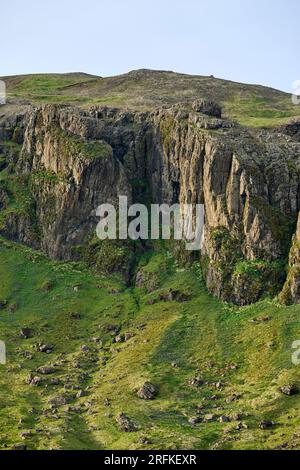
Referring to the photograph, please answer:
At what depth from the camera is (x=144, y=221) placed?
15975cm

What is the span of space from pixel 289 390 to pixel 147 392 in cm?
2382

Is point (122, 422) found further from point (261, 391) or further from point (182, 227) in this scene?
point (182, 227)

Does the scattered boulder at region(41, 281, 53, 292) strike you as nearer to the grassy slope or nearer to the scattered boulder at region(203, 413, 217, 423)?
the grassy slope

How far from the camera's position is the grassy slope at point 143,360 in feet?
295

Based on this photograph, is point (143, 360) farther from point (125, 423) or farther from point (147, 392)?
point (125, 423)

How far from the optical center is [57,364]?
117688 mm

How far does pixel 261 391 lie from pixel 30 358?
48.1m

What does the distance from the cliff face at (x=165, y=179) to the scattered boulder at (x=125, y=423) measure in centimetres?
4299

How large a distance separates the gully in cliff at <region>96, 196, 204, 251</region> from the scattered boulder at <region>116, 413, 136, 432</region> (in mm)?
60462

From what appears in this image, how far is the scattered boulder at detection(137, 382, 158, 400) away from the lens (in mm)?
101125

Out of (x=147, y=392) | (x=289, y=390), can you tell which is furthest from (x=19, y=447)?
(x=289, y=390)

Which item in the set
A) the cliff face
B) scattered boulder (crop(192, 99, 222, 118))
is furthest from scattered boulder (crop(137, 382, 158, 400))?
scattered boulder (crop(192, 99, 222, 118))
